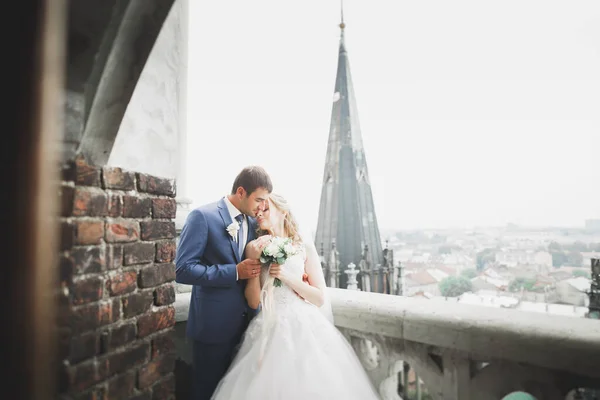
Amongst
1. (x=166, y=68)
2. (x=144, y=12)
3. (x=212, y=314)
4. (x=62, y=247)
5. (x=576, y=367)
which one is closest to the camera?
(x=62, y=247)

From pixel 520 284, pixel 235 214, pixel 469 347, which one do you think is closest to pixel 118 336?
pixel 235 214

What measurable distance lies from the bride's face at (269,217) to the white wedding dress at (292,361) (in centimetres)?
36

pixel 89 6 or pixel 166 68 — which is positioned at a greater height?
pixel 166 68

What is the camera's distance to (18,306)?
55 cm

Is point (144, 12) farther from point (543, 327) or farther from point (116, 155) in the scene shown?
point (543, 327)

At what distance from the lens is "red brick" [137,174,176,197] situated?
4.07 feet

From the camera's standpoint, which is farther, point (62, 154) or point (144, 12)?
point (144, 12)

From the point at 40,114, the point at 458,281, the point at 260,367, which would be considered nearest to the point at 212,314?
the point at 260,367

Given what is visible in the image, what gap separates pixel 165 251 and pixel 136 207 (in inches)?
9.5

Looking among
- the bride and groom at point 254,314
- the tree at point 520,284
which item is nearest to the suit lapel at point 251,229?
the bride and groom at point 254,314

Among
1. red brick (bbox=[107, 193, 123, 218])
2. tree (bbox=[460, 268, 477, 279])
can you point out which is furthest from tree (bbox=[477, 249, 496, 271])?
red brick (bbox=[107, 193, 123, 218])

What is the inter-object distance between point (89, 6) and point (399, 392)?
8.66 ft

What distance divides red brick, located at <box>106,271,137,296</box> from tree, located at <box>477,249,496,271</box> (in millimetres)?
13226

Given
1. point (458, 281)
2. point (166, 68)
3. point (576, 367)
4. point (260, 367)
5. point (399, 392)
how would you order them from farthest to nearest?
1. point (458, 281)
2. point (399, 392)
3. point (260, 367)
4. point (166, 68)
5. point (576, 367)
